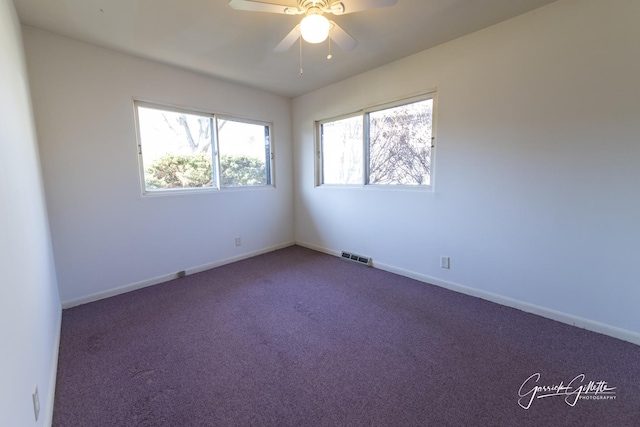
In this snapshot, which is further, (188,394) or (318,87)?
(318,87)

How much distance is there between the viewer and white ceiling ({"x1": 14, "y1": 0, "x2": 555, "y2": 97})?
2.04 m

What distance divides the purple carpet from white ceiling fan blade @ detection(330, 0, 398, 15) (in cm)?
231

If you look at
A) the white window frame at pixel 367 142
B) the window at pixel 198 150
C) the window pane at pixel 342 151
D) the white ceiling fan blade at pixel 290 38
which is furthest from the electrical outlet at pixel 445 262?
the window at pixel 198 150

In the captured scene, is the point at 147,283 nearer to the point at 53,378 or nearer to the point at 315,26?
the point at 53,378

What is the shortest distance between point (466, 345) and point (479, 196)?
1.41 metres

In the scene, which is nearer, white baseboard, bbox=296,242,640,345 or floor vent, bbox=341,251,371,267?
white baseboard, bbox=296,242,640,345

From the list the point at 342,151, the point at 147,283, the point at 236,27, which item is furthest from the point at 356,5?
the point at 147,283

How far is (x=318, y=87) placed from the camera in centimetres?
393

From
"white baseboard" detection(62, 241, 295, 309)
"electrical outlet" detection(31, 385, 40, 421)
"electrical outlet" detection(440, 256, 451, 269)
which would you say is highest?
"electrical outlet" detection(440, 256, 451, 269)

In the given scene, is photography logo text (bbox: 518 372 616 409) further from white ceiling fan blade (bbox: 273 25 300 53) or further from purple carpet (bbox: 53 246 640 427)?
white ceiling fan blade (bbox: 273 25 300 53)

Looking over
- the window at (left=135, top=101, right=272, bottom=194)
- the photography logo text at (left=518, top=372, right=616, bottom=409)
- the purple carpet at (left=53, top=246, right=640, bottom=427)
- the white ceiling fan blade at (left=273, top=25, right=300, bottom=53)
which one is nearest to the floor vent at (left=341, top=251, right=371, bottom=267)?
the purple carpet at (left=53, top=246, right=640, bottom=427)

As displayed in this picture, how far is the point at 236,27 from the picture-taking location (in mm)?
2279

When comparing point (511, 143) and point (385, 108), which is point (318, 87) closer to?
point (385, 108)

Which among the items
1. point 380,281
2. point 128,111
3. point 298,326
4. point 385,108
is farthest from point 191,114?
point 380,281
